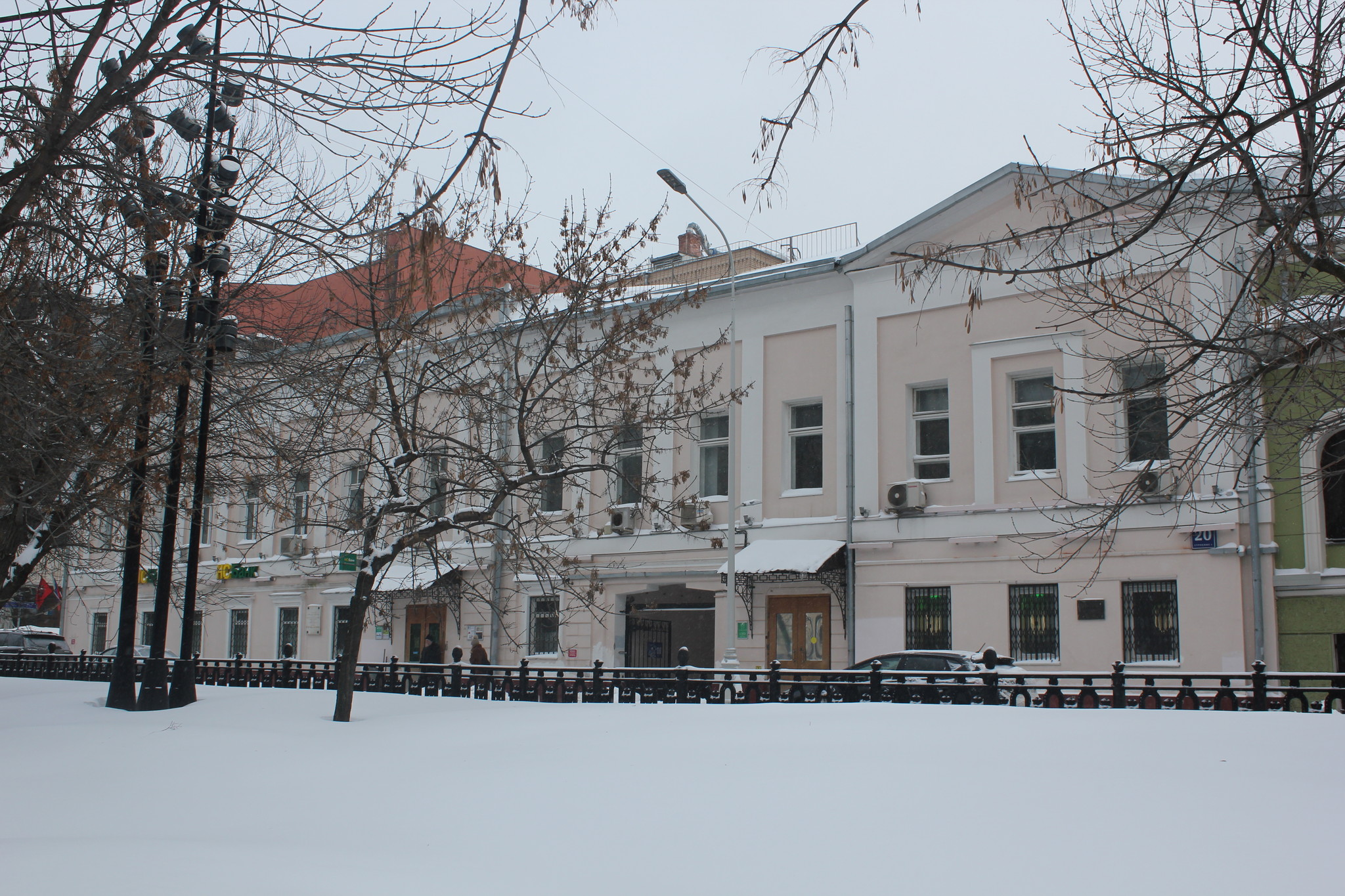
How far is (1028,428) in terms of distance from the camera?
70.0ft

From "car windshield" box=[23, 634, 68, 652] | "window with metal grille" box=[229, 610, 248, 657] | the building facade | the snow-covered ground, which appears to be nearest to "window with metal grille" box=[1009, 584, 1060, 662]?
the building facade

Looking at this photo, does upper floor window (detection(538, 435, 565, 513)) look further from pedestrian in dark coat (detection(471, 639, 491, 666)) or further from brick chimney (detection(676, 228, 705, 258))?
brick chimney (detection(676, 228, 705, 258))

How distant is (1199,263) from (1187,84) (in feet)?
41.9

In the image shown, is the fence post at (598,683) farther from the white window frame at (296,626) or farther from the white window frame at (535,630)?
the white window frame at (296,626)

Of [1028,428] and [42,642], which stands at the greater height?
[1028,428]

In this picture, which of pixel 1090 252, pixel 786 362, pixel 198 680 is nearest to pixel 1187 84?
pixel 1090 252

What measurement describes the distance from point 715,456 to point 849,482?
12.9ft

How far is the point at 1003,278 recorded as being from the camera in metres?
20.5

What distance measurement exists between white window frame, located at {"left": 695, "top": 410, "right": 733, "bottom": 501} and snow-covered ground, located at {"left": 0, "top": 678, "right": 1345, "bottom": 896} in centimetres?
1152

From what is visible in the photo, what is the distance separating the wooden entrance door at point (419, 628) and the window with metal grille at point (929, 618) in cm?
1224

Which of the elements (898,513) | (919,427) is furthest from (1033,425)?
(898,513)

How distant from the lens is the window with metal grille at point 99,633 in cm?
3838

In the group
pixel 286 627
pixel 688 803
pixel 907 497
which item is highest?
pixel 907 497

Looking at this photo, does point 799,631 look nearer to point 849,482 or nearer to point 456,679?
point 849,482
